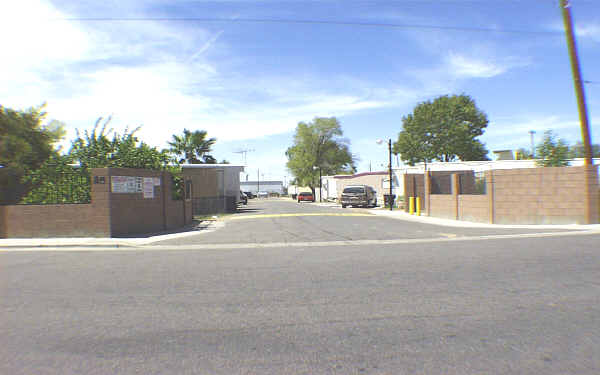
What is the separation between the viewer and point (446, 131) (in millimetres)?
62312

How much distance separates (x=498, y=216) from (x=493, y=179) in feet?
5.19

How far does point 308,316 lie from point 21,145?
701 inches

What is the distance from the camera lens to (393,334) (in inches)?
167

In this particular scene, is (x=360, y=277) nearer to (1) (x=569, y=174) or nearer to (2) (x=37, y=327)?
(2) (x=37, y=327)

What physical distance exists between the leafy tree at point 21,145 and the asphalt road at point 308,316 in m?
8.01

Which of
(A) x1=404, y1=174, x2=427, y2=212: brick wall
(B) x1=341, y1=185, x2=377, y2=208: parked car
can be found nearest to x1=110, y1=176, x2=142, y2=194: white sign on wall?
(A) x1=404, y1=174, x2=427, y2=212: brick wall

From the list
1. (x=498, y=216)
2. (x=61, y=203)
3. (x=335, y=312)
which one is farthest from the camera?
(x=498, y=216)

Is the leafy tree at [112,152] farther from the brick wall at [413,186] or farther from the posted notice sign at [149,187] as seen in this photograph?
the brick wall at [413,186]

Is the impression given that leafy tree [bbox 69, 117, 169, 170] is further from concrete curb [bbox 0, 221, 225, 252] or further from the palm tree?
the palm tree

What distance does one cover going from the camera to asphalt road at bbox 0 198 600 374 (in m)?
3.62

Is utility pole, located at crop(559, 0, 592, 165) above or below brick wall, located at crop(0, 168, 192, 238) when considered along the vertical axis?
above

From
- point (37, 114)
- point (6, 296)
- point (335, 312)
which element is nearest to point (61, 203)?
point (37, 114)

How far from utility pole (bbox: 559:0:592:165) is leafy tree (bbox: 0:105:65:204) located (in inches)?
834

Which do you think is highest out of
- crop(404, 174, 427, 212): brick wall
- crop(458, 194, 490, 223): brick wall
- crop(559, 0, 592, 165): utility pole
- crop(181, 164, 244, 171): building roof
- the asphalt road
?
crop(559, 0, 592, 165): utility pole
